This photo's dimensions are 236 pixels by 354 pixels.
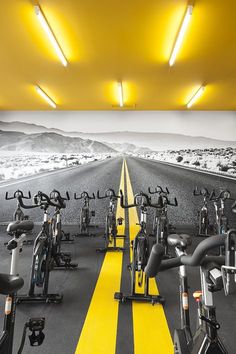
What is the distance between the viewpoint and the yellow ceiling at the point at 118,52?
10.8 feet

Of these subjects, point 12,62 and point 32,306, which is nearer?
point 32,306

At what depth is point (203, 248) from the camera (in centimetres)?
92

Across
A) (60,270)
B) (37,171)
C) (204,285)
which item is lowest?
(60,270)

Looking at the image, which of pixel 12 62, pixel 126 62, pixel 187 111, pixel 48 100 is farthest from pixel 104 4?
pixel 187 111

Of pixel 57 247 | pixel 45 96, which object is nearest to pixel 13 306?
pixel 57 247

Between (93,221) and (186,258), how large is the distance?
621 centimetres

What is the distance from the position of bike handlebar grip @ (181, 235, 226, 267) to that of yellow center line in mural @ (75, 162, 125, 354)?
1519 millimetres

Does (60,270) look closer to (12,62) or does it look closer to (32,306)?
(32,306)

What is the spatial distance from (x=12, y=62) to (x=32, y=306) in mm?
3986

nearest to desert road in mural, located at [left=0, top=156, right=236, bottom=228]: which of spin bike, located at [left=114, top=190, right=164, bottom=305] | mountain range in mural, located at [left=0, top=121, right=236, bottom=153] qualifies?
mountain range in mural, located at [left=0, top=121, right=236, bottom=153]

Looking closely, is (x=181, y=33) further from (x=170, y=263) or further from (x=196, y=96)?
(x=170, y=263)

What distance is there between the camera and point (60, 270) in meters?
3.95

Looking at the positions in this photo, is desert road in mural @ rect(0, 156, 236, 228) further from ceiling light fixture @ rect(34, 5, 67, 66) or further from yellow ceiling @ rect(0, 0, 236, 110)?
ceiling light fixture @ rect(34, 5, 67, 66)

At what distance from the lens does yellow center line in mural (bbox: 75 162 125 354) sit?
2137 millimetres
